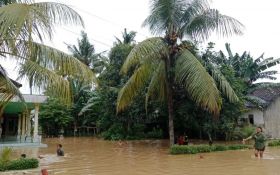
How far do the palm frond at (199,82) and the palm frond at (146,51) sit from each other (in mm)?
1155

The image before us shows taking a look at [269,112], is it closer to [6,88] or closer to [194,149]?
[194,149]

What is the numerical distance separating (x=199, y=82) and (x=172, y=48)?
3555 mm

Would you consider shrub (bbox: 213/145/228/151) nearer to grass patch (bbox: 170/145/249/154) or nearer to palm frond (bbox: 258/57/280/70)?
grass patch (bbox: 170/145/249/154)

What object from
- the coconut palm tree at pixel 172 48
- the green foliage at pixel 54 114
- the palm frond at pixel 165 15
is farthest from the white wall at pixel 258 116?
the green foliage at pixel 54 114

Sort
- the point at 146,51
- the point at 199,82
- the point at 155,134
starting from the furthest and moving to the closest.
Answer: the point at 155,134 → the point at 146,51 → the point at 199,82

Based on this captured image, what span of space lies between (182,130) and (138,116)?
151 inches

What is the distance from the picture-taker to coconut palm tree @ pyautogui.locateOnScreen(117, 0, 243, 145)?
1773 centimetres

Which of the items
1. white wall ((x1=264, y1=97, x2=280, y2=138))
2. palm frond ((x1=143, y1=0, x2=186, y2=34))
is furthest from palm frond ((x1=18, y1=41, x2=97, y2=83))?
white wall ((x1=264, y1=97, x2=280, y2=138))

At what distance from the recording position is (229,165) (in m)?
13.8

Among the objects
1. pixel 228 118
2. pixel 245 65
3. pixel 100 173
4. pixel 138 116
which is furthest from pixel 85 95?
pixel 100 173

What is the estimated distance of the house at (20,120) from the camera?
23.8 m

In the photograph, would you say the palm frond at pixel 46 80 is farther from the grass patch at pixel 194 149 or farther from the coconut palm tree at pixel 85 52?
the coconut palm tree at pixel 85 52

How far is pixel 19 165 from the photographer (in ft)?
42.5

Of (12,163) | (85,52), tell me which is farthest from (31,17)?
(85,52)
